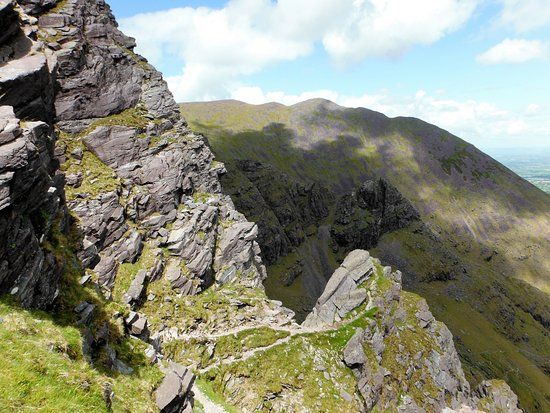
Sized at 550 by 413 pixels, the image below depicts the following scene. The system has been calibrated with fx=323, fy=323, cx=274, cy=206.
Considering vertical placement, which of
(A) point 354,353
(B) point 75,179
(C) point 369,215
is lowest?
(A) point 354,353

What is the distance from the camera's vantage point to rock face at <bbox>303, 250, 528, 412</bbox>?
164 ft

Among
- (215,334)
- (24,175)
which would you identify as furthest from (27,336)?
(215,334)

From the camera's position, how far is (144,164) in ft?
182

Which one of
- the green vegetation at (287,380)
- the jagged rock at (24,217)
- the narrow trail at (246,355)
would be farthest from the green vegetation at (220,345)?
the jagged rock at (24,217)

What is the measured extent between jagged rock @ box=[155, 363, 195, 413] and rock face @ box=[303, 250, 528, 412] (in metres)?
32.4

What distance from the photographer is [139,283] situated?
4494cm

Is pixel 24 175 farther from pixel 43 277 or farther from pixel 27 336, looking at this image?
pixel 27 336

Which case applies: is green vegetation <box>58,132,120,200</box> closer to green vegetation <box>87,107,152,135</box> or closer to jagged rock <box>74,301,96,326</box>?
green vegetation <box>87,107,152,135</box>

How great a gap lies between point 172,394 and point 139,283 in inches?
1095

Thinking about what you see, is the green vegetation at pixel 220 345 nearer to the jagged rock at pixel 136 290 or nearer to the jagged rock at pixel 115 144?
the jagged rock at pixel 136 290

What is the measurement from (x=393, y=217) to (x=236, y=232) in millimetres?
146039

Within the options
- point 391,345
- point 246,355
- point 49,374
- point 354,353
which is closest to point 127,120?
point 246,355

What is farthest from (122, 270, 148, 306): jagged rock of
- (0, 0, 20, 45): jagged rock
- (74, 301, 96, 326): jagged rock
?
(0, 0, 20, 45): jagged rock

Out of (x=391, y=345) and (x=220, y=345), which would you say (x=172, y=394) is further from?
(x=391, y=345)
